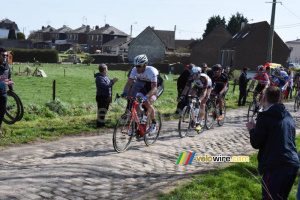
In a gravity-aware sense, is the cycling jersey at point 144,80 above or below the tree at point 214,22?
below

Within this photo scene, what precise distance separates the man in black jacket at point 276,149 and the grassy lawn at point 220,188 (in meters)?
0.85

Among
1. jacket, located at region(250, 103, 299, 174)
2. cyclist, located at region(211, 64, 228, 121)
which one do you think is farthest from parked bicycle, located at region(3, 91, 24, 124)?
jacket, located at region(250, 103, 299, 174)

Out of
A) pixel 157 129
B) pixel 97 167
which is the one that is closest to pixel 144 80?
pixel 157 129

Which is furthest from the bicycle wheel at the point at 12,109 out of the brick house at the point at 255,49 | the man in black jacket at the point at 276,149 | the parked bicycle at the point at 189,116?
the brick house at the point at 255,49

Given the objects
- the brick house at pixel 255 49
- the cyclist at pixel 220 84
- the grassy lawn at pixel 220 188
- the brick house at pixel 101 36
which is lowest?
the grassy lawn at pixel 220 188

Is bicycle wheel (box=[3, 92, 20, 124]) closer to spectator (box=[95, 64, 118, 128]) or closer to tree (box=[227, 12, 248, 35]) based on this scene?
spectator (box=[95, 64, 118, 128])

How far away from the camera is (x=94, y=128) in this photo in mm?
11500

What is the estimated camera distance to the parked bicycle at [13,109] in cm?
1012

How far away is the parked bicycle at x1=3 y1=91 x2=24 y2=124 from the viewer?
10117 mm

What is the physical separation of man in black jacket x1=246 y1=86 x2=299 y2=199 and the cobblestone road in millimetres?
1997

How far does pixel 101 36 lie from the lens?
127m

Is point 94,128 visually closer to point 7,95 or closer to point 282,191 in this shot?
point 7,95

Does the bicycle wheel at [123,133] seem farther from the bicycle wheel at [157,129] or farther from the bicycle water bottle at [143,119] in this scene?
the bicycle wheel at [157,129]

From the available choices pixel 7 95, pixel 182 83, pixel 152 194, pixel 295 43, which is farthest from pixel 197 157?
pixel 295 43
